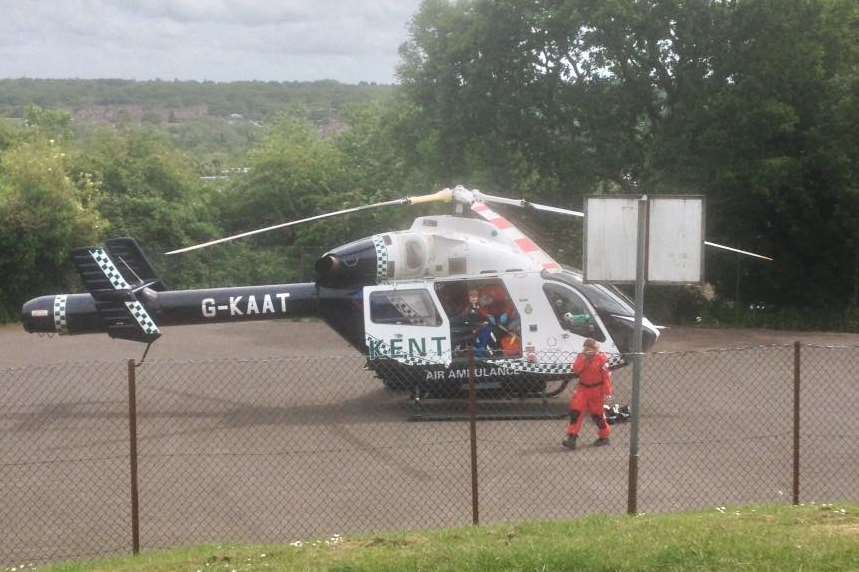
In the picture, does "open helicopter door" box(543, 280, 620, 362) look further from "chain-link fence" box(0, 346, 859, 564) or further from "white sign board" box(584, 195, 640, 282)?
"white sign board" box(584, 195, 640, 282)

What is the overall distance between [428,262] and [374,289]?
81 centimetres

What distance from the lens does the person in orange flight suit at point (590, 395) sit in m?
12.7

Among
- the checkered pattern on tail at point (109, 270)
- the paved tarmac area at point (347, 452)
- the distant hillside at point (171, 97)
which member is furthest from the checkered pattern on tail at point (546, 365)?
the distant hillside at point (171, 97)

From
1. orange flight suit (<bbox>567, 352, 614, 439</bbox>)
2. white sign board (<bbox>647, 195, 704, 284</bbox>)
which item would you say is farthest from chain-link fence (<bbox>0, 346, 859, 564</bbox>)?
white sign board (<bbox>647, 195, 704, 284</bbox>)

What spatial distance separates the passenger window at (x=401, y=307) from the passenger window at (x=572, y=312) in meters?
1.63

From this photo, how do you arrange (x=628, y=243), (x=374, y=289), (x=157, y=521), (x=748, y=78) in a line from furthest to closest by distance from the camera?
(x=748, y=78) < (x=374, y=289) < (x=157, y=521) < (x=628, y=243)

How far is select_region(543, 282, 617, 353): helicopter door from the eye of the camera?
14.8 meters

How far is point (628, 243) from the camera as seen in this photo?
28.8 feet

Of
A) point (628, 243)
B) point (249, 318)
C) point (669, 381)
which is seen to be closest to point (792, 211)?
point (669, 381)

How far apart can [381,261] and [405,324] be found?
35.8 inches

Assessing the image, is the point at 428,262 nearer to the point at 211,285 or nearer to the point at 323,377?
the point at 323,377

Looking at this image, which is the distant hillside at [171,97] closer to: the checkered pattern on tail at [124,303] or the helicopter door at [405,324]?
the checkered pattern on tail at [124,303]

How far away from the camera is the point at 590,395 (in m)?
12.8

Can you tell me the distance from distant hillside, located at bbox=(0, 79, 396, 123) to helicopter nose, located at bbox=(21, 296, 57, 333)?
433 feet
